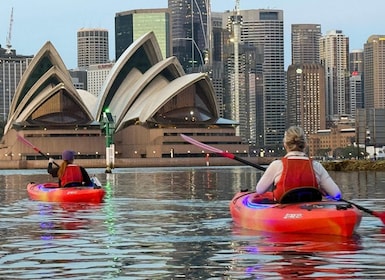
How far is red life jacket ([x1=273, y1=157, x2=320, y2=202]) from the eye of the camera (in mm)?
13578

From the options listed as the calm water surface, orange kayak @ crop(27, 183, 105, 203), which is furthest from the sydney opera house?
the calm water surface

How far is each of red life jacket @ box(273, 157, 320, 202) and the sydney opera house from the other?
110774 mm

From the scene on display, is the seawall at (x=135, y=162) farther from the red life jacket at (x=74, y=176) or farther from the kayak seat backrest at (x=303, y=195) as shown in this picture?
the kayak seat backrest at (x=303, y=195)

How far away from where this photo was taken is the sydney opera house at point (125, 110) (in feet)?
416

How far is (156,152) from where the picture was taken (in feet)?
463

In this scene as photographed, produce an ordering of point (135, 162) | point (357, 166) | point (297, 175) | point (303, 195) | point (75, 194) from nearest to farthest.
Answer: point (297, 175) < point (303, 195) < point (75, 194) < point (357, 166) < point (135, 162)

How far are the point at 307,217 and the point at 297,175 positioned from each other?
634 millimetres

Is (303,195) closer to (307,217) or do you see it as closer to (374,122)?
(307,217)

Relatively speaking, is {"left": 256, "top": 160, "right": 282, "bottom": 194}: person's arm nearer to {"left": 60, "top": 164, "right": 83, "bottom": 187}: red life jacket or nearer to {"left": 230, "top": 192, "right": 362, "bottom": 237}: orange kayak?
{"left": 230, "top": 192, "right": 362, "bottom": 237}: orange kayak

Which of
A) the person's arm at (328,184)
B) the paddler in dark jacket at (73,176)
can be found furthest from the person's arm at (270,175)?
the paddler in dark jacket at (73,176)

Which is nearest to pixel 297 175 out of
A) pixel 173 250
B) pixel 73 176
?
pixel 173 250

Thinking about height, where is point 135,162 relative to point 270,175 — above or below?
below

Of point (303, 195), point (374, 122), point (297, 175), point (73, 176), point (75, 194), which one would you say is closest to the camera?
point (297, 175)

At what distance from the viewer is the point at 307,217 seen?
13375 mm
